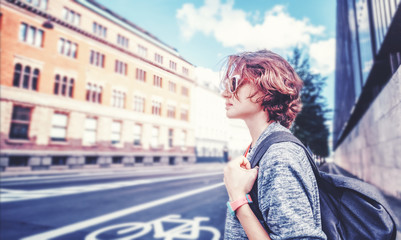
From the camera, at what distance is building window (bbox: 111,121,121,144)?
25.4 meters

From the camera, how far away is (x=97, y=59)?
24406 millimetres

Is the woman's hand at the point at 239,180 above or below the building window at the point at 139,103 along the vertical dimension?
below

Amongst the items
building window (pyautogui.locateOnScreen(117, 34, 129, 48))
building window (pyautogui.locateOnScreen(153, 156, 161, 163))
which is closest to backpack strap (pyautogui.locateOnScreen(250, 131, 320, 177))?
building window (pyautogui.locateOnScreen(117, 34, 129, 48))

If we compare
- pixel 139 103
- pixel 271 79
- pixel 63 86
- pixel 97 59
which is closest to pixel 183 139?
pixel 139 103

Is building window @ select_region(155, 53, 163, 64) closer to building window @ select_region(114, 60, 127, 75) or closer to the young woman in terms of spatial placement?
the young woman

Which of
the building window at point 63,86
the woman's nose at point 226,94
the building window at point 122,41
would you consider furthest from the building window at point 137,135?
the woman's nose at point 226,94

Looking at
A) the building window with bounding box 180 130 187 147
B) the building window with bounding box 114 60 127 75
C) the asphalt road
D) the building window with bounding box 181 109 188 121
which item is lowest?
the asphalt road

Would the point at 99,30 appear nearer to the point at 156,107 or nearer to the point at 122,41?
the point at 122,41

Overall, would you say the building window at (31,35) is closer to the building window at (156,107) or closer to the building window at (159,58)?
the building window at (156,107)

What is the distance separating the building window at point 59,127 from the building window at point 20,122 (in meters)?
1.89

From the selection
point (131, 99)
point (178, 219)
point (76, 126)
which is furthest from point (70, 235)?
point (131, 99)

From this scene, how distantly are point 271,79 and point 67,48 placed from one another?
25466mm

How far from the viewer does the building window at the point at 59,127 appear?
67.8 ft

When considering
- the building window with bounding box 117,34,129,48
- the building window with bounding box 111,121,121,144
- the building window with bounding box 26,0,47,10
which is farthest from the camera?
the building window with bounding box 117,34,129,48
